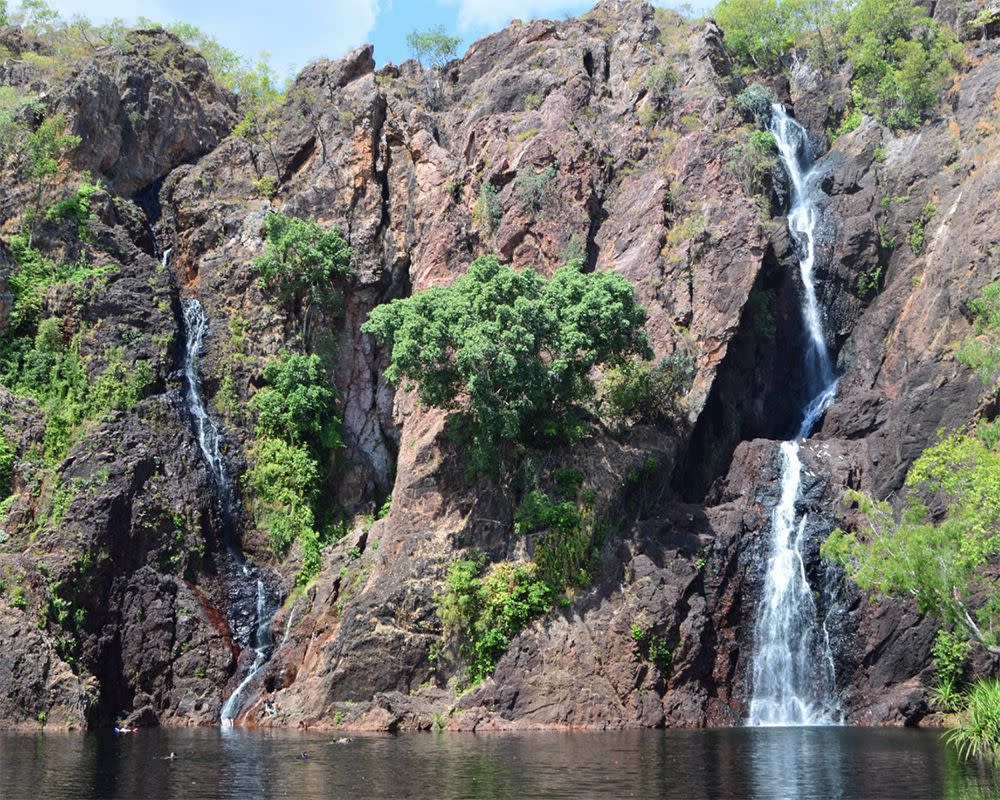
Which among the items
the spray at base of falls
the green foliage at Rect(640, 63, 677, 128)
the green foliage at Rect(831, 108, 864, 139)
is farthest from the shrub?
the spray at base of falls

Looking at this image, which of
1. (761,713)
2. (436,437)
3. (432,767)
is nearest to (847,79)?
(436,437)

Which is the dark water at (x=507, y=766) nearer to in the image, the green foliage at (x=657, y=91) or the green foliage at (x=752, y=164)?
the green foliage at (x=752, y=164)

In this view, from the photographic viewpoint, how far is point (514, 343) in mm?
42875

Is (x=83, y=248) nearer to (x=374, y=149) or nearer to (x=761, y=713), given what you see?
(x=374, y=149)

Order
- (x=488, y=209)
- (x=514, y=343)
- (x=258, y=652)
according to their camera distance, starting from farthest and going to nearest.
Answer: (x=488, y=209) → (x=258, y=652) → (x=514, y=343)

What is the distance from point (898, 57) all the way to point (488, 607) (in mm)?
42238

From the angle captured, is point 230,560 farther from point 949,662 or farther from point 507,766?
point 949,662

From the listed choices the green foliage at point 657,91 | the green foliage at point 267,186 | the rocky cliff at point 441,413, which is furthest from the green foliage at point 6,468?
the green foliage at point 657,91

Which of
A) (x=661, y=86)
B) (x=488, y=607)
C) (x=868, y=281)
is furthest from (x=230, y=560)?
(x=661, y=86)

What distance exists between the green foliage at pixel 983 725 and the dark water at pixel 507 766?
0.67m

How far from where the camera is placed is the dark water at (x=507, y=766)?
22828mm

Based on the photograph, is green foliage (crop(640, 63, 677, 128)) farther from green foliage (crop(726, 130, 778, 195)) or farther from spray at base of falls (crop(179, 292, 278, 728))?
spray at base of falls (crop(179, 292, 278, 728))

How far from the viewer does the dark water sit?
74.9ft

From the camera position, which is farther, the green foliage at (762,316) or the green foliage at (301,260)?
the green foliage at (301,260)
